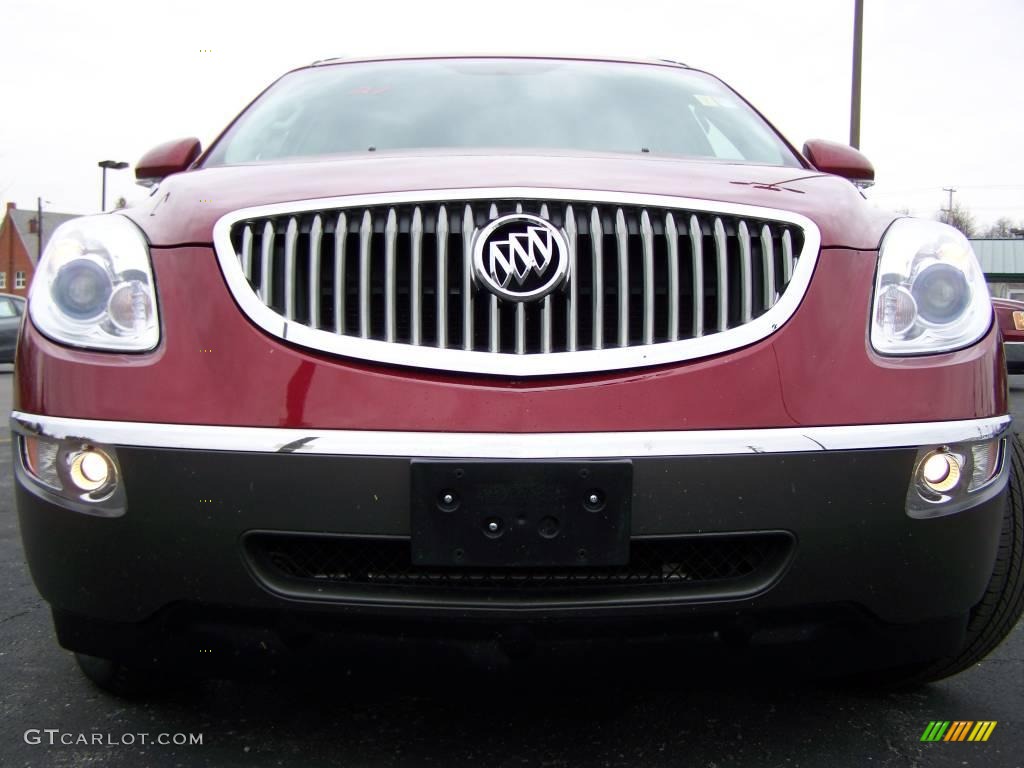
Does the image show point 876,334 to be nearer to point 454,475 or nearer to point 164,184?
point 454,475

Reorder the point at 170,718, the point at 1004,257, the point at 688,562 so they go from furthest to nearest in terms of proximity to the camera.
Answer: the point at 1004,257 → the point at 170,718 → the point at 688,562

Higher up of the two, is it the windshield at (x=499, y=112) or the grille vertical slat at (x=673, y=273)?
the windshield at (x=499, y=112)

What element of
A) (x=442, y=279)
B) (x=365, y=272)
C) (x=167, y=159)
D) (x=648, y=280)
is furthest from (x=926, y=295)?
(x=167, y=159)

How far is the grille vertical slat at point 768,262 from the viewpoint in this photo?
5.52ft

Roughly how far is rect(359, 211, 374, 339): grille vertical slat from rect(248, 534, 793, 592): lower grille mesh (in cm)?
36

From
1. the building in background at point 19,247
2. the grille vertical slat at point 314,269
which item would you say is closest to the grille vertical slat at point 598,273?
the grille vertical slat at point 314,269

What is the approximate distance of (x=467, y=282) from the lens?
164cm

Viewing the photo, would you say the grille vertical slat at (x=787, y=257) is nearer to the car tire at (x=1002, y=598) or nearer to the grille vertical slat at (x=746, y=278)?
the grille vertical slat at (x=746, y=278)

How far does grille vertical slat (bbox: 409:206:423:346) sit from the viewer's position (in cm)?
163

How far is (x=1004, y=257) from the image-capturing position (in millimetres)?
49500

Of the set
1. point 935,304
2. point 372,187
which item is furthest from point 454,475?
point 935,304

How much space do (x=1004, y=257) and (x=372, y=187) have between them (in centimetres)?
5440

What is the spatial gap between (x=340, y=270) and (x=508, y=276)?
287 millimetres

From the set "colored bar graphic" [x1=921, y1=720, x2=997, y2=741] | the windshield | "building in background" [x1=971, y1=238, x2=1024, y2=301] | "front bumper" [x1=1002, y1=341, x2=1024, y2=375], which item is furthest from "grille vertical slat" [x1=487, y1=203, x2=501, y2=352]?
"building in background" [x1=971, y1=238, x2=1024, y2=301]
